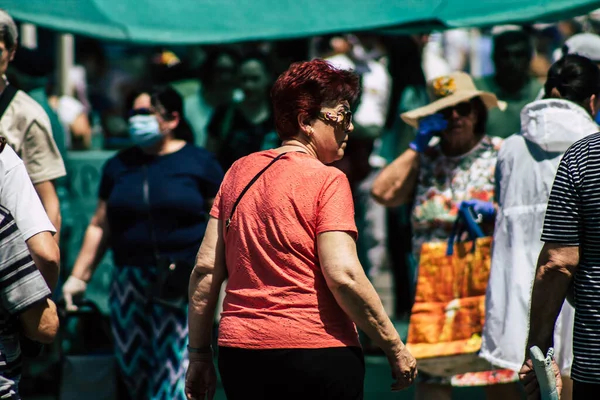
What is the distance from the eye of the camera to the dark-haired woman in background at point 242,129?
23.7 ft

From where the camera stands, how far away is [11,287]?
9.91 feet

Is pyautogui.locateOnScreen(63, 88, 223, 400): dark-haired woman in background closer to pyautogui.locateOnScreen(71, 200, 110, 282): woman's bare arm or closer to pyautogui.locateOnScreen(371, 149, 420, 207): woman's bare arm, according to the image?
pyautogui.locateOnScreen(71, 200, 110, 282): woman's bare arm

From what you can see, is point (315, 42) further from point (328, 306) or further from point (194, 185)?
point (328, 306)

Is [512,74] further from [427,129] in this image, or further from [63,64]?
[63,64]

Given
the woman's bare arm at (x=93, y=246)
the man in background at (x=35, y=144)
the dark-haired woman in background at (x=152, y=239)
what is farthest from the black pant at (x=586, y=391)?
the woman's bare arm at (x=93, y=246)

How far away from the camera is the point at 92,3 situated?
610 centimetres

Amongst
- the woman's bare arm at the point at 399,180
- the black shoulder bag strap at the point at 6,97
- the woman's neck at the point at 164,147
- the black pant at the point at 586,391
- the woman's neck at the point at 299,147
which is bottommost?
the black pant at the point at 586,391

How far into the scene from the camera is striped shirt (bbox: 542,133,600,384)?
3234mm

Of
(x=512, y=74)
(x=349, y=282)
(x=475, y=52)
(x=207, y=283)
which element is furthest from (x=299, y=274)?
(x=475, y=52)

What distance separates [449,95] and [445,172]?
0.43m

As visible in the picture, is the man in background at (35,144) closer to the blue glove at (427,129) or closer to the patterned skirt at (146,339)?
the patterned skirt at (146,339)

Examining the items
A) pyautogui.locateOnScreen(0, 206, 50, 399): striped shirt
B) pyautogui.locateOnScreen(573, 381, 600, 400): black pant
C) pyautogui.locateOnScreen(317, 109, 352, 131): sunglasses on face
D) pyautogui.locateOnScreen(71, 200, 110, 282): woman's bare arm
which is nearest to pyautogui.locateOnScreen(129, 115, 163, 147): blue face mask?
pyautogui.locateOnScreen(71, 200, 110, 282): woman's bare arm

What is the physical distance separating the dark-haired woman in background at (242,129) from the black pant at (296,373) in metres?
3.69

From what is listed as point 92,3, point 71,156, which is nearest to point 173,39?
point 92,3
